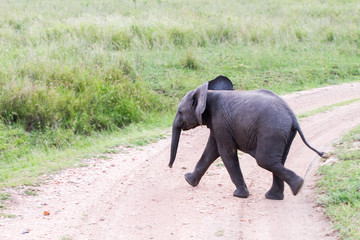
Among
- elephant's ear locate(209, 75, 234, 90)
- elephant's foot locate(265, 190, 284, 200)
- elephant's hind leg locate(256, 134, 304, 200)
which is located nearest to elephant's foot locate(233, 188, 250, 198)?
elephant's foot locate(265, 190, 284, 200)

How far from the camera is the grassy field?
10203mm

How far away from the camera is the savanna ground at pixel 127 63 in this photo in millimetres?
10047

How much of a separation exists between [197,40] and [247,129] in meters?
10.7

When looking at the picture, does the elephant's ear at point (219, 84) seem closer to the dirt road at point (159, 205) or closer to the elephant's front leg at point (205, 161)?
the elephant's front leg at point (205, 161)

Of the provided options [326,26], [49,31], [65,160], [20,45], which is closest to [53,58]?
[20,45]

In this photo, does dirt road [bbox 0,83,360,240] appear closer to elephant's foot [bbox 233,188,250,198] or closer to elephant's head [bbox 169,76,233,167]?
elephant's foot [bbox 233,188,250,198]

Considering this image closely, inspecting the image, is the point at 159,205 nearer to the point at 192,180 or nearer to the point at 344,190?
the point at 192,180

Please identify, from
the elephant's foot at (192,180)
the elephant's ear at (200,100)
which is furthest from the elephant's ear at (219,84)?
the elephant's foot at (192,180)

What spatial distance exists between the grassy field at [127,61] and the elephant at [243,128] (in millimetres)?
2518

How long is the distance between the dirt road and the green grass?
0.14 meters

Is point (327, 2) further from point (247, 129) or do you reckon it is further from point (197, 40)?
point (247, 129)

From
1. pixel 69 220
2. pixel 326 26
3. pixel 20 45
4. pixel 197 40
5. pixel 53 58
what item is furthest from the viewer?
pixel 326 26

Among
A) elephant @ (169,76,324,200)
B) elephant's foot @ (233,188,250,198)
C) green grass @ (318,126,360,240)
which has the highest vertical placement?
elephant @ (169,76,324,200)

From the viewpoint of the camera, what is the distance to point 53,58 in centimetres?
1293
